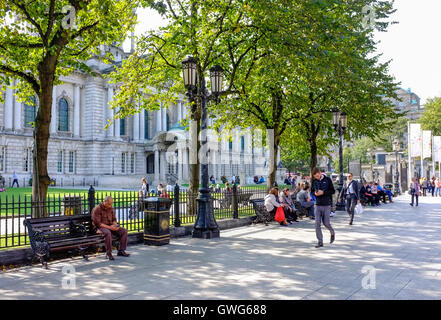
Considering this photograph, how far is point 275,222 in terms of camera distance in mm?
15102

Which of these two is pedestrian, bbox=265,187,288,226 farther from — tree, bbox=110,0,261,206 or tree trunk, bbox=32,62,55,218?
tree trunk, bbox=32,62,55,218

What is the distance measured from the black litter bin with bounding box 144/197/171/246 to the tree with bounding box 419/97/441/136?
62.1 m

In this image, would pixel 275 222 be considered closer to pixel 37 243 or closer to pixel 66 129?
pixel 37 243

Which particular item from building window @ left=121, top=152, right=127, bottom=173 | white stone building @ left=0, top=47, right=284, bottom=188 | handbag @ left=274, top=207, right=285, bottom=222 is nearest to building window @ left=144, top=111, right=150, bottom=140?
white stone building @ left=0, top=47, right=284, bottom=188

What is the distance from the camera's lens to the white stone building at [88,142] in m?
41.6

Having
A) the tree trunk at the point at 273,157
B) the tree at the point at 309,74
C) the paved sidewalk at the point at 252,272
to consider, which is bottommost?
the paved sidewalk at the point at 252,272

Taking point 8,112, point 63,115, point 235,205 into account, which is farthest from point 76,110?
point 235,205

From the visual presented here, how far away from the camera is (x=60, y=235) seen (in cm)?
841

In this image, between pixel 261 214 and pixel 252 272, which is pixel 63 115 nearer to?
pixel 261 214

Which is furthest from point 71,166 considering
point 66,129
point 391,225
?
point 391,225

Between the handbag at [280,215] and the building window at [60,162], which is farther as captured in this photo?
the building window at [60,162]

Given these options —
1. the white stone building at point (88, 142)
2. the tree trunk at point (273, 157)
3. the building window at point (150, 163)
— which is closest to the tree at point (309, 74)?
the tree trunk at point (273, 157)

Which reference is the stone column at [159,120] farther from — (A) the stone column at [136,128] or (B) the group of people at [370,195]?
(B) the group of people at [370,195]

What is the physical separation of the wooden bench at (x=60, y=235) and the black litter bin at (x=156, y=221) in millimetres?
1345
